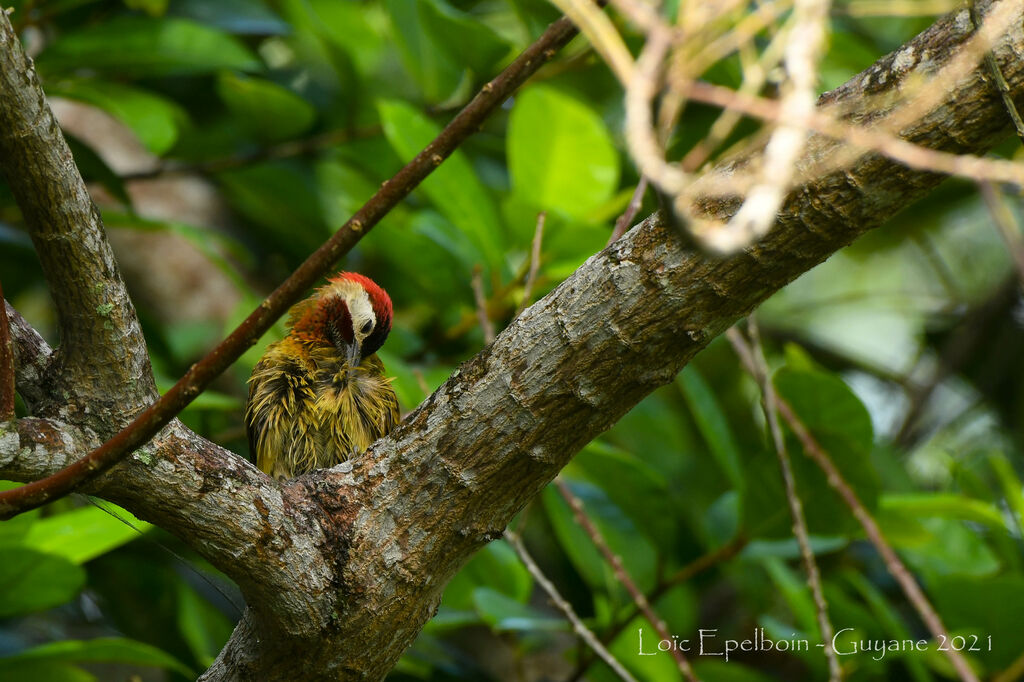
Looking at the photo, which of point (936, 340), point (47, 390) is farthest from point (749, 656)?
point (47, 390)

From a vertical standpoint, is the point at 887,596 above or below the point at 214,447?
above

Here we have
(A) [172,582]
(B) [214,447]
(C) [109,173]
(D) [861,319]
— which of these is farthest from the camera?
(D) [861,319]

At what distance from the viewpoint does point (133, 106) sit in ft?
11.0

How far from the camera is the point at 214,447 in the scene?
1.81m

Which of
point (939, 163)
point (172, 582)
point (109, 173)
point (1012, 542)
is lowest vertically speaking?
point (939, 163)

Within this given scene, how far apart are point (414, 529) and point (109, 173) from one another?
1.87m

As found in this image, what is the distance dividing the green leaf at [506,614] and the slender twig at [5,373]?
164cm

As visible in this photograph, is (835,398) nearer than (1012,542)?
Yes

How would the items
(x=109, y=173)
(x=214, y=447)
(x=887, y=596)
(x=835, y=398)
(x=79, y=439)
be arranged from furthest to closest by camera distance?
(x=887, y=596)
(x=109, y=173)
(x=835, y=398)
(x=214, y=447)
(x=79, y=439)

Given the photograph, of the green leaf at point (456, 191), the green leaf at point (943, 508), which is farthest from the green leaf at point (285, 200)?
the green leaf at point (943, 508)

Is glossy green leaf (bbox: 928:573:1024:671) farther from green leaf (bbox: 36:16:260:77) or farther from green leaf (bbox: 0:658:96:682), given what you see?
green leaf (bbox: 36:16:260:77)

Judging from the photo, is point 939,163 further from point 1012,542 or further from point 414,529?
point 1012,542

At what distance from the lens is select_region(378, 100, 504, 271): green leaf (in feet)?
9.78

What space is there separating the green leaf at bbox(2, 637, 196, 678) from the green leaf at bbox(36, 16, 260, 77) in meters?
1.90
